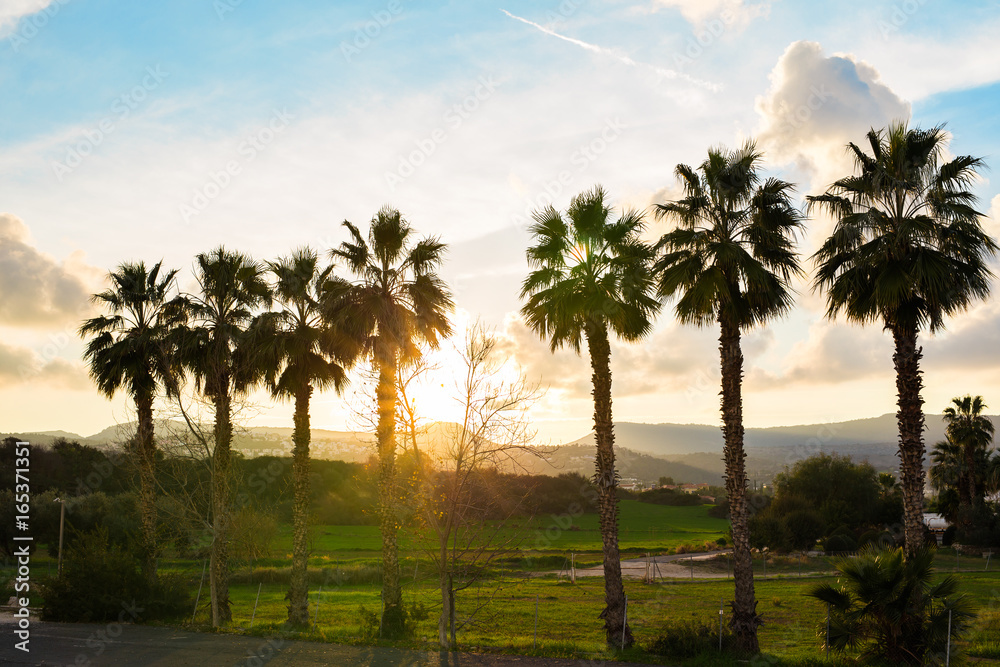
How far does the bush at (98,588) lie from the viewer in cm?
2686

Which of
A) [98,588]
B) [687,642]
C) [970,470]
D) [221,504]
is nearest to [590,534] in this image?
[970,470]

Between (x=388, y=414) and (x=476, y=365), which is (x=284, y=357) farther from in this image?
(x=476, y=365)

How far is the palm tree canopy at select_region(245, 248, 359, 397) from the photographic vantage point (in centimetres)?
2811

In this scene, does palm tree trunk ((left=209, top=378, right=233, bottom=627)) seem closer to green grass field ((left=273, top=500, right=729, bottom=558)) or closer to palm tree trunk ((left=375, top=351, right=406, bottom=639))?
palm tree trunk ((left=375, top=351, right=406, bottom=639))

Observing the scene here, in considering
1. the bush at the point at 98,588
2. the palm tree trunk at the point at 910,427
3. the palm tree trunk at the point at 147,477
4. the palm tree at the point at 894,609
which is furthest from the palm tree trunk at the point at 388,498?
the palm tree trunk at the point at 910,427

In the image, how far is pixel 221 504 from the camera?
25047 millimetres

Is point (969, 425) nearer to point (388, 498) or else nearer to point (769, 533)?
point (769, 533)

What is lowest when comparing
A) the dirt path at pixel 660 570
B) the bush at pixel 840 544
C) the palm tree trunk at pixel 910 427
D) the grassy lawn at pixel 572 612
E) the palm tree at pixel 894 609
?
the dirt path at pixel 660 570

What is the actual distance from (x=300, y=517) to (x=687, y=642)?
15.5 metres

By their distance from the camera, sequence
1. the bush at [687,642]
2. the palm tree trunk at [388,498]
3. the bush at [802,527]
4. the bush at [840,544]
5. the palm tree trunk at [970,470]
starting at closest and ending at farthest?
the bush at [687,642] → the palm tree trunk at [388,498] → the palm tree trunk at [970,470] → the bush at [840,544] → the bush at [802,527]

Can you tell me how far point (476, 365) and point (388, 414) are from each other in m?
5.94

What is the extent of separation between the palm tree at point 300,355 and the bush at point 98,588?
558 centimetres

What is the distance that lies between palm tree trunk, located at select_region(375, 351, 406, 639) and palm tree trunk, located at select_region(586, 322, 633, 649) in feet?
22.0

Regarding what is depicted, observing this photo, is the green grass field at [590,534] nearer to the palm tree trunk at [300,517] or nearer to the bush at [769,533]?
the bush at [769,533]
